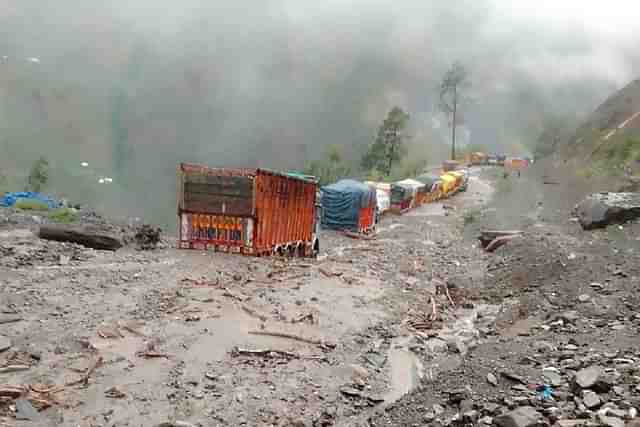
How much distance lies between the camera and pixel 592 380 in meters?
5.28

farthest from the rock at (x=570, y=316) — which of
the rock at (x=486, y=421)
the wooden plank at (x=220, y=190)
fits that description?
the wooden plank at (x=220, y=190)

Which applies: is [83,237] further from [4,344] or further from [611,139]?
[611,139]

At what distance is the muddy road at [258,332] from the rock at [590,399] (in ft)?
2.24

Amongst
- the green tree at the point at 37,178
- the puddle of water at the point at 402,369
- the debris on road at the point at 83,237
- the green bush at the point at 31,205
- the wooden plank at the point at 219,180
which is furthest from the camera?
the green tree at the point at 37,178

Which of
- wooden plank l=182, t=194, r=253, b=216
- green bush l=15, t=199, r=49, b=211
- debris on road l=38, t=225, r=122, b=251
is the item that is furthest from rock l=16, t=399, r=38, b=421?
green bush l=15, t=199, r=49, b=211

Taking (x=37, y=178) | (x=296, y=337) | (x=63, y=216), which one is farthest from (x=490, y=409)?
(x=37, y=178)

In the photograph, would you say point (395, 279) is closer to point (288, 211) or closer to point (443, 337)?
point (288, 211)

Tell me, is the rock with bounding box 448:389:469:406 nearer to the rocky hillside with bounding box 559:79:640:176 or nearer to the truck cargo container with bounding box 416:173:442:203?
the rocky hillside with bounding box 559:79:640:176

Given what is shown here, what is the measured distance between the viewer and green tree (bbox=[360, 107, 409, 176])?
58.5 meters

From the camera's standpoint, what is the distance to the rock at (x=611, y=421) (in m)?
4.29

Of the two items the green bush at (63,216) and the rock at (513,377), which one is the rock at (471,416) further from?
the green bush at (63,216)

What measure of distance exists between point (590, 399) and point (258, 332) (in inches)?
196

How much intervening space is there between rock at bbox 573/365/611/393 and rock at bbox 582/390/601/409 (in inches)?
5.4

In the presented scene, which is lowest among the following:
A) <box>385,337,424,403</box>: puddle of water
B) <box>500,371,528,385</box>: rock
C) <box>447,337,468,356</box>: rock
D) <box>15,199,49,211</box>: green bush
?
<box>385,337,424,403</box>: puddle of water
